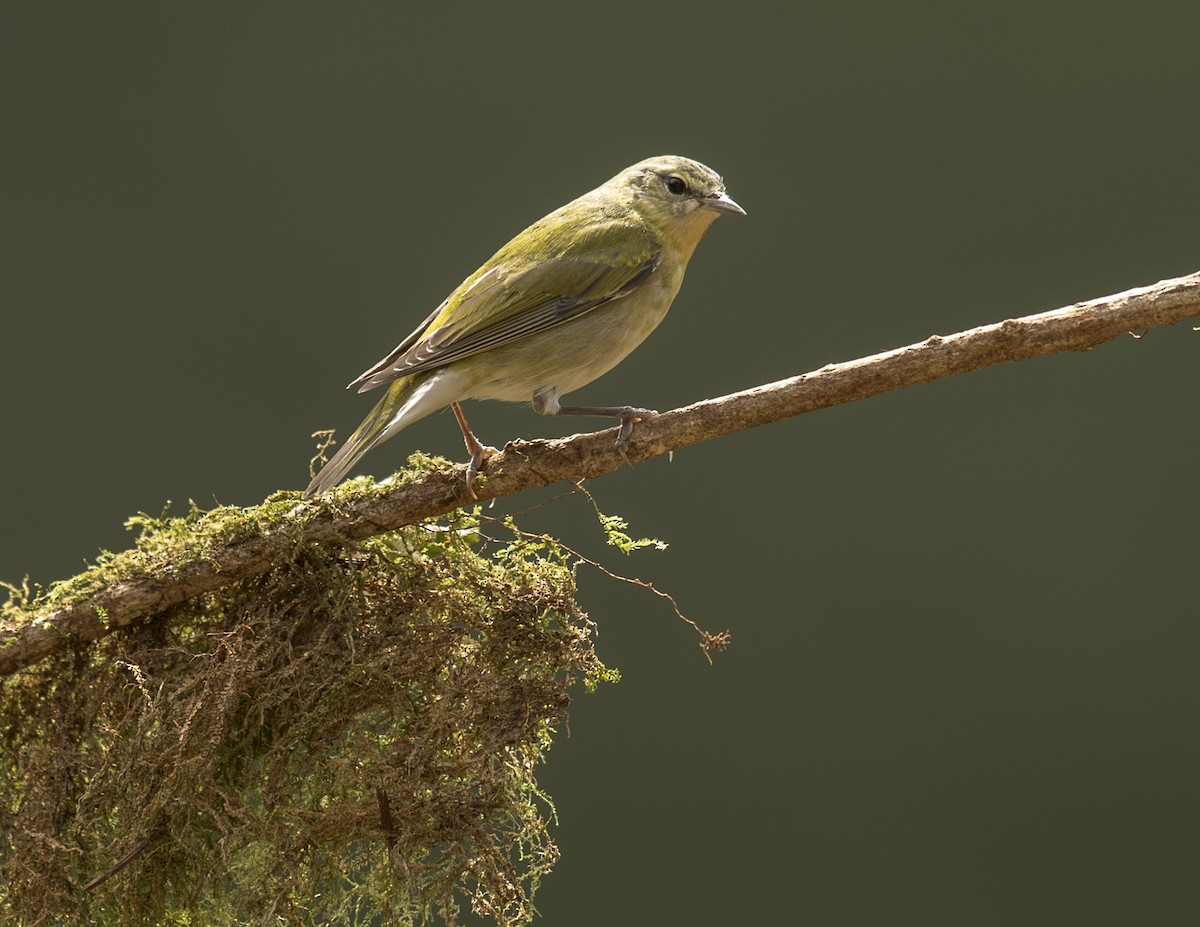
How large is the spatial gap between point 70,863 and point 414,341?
5.40 feet

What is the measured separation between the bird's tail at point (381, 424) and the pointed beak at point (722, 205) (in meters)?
1.17

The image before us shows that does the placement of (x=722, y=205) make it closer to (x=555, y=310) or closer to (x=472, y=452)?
(x=555, y=310)

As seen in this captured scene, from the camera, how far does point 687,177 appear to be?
3.78 meters

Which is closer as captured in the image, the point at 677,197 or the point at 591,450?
the point at 591,450

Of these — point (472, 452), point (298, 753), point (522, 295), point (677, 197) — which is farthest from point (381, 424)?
point (677, 197)

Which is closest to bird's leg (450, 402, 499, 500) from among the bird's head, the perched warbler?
the perched warbler

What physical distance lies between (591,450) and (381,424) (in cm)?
63

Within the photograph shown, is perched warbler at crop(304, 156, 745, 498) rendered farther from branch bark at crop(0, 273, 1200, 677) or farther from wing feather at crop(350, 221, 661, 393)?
branch bark at crop(0, 273, 1200, 677)

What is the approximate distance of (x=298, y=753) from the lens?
2.54 metres

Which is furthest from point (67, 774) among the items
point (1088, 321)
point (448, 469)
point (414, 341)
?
point (1088, 321)

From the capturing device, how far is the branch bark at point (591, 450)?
8.04 ft

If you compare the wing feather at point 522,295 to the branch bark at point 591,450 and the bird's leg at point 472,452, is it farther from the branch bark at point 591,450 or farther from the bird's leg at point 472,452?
the branch bark at point 591,450

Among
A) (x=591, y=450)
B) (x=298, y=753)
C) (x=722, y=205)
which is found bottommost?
(x=298, y=753)

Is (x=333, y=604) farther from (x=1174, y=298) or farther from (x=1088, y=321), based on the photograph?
(x=1174, y=298)
